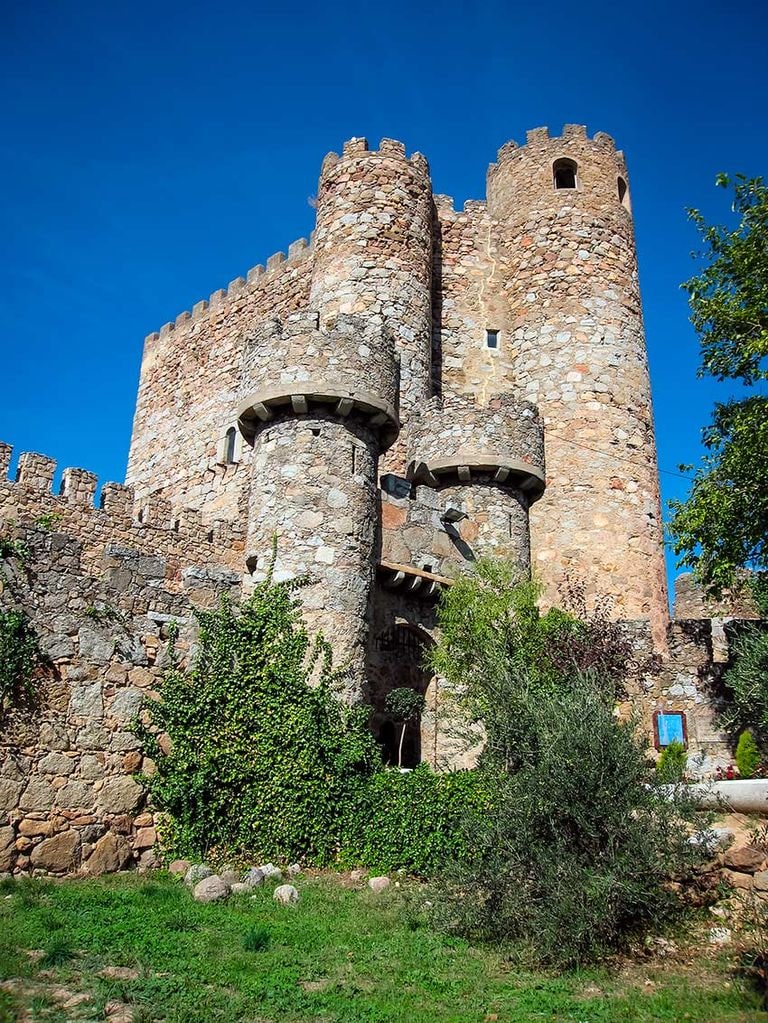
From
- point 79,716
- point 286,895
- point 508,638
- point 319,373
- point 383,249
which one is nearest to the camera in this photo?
point 286,895

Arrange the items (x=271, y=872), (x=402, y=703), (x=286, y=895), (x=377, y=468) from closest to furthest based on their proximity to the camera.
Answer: (x=286, y=895) < (x=271, y=872) < (x=402, y=703) < (x=377, y=468)

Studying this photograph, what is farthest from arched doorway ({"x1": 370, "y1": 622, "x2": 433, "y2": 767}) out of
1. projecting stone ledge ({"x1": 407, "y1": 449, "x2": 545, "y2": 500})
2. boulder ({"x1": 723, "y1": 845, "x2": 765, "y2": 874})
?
boulder ({"x1": 723, "y1": 845, "x2": 765, "y2": 874})

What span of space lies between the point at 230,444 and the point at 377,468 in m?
14.0

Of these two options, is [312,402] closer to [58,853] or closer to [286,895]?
[58,853]

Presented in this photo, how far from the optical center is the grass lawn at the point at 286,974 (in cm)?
597

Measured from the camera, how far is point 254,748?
35.7 feet


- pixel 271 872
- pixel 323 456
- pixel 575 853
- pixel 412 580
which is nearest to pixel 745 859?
pixel 575 853

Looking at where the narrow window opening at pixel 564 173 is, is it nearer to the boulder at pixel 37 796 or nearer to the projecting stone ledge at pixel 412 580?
the projecting stone ledge at pixel 412 580

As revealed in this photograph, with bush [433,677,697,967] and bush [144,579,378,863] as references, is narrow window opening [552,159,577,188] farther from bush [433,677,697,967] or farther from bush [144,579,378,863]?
bush [433,677,697,967]

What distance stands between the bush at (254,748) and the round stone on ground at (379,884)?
3.32 ft

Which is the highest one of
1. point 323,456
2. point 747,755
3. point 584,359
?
point 584,359

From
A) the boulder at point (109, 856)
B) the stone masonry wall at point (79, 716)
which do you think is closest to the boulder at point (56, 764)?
the stone masonry wall at point (79, 716)

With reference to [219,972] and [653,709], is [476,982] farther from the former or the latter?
[653,709]

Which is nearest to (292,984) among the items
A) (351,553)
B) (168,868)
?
(168,868)
